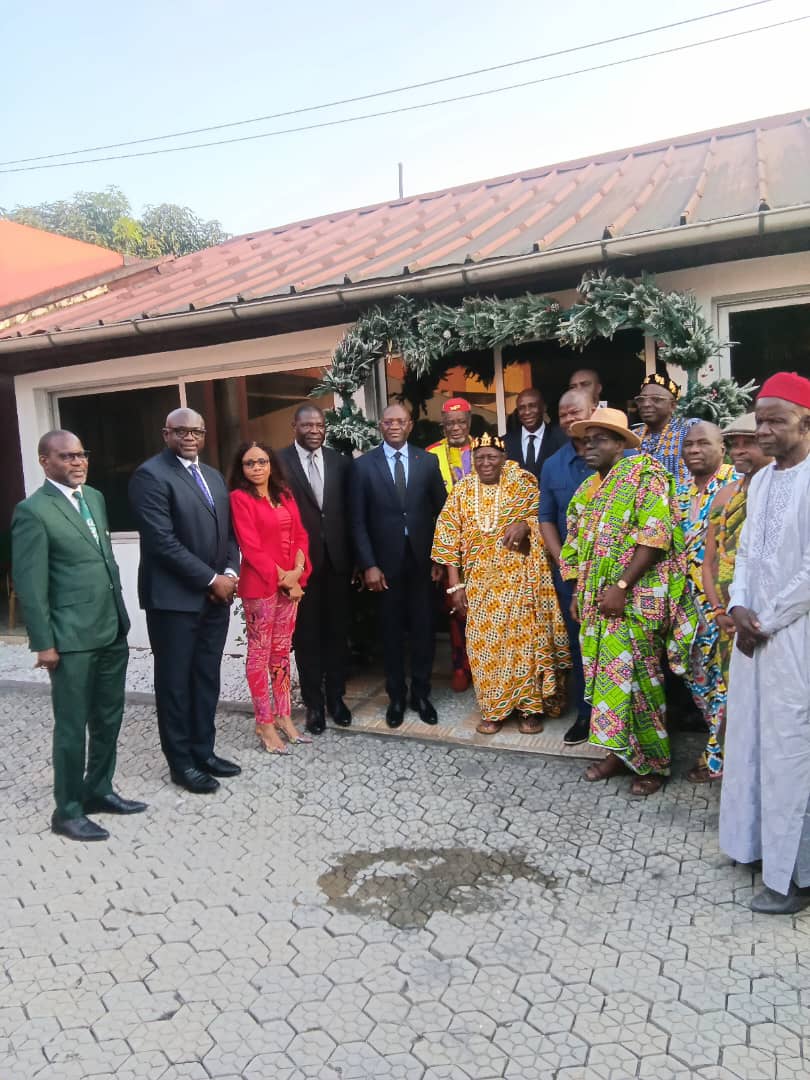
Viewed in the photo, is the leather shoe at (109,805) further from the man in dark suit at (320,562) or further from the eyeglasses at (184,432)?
the eyeglasses at (184,432)

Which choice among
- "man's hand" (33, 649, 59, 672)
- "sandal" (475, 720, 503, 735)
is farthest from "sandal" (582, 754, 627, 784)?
"man's hand" (33, 649, 59, 672)

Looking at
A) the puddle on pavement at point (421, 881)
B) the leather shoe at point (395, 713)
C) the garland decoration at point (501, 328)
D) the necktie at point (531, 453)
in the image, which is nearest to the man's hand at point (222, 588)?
the leather shoe at point (395, 713)

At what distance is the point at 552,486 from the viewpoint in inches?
179

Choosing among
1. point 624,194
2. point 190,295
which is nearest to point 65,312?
point 190,295

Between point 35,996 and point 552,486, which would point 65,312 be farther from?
point 35,996

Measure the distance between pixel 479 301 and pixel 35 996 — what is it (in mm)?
4209

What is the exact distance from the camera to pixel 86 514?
3.91 meters

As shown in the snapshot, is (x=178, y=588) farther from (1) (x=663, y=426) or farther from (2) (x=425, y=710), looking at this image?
(1) (x=663, y=426)

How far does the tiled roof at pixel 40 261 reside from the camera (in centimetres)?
1088

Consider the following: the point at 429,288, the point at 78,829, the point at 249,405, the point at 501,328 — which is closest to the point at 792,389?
the point at 501,328

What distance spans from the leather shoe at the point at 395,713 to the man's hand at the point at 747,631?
242 cm

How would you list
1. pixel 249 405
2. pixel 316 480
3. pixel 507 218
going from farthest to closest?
1. pixel 249 405
2. pixel 507 218
3. pixel 316 480

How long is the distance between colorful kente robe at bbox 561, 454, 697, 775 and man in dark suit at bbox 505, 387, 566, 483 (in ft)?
3.74

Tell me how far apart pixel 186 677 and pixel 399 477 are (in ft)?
5.64
